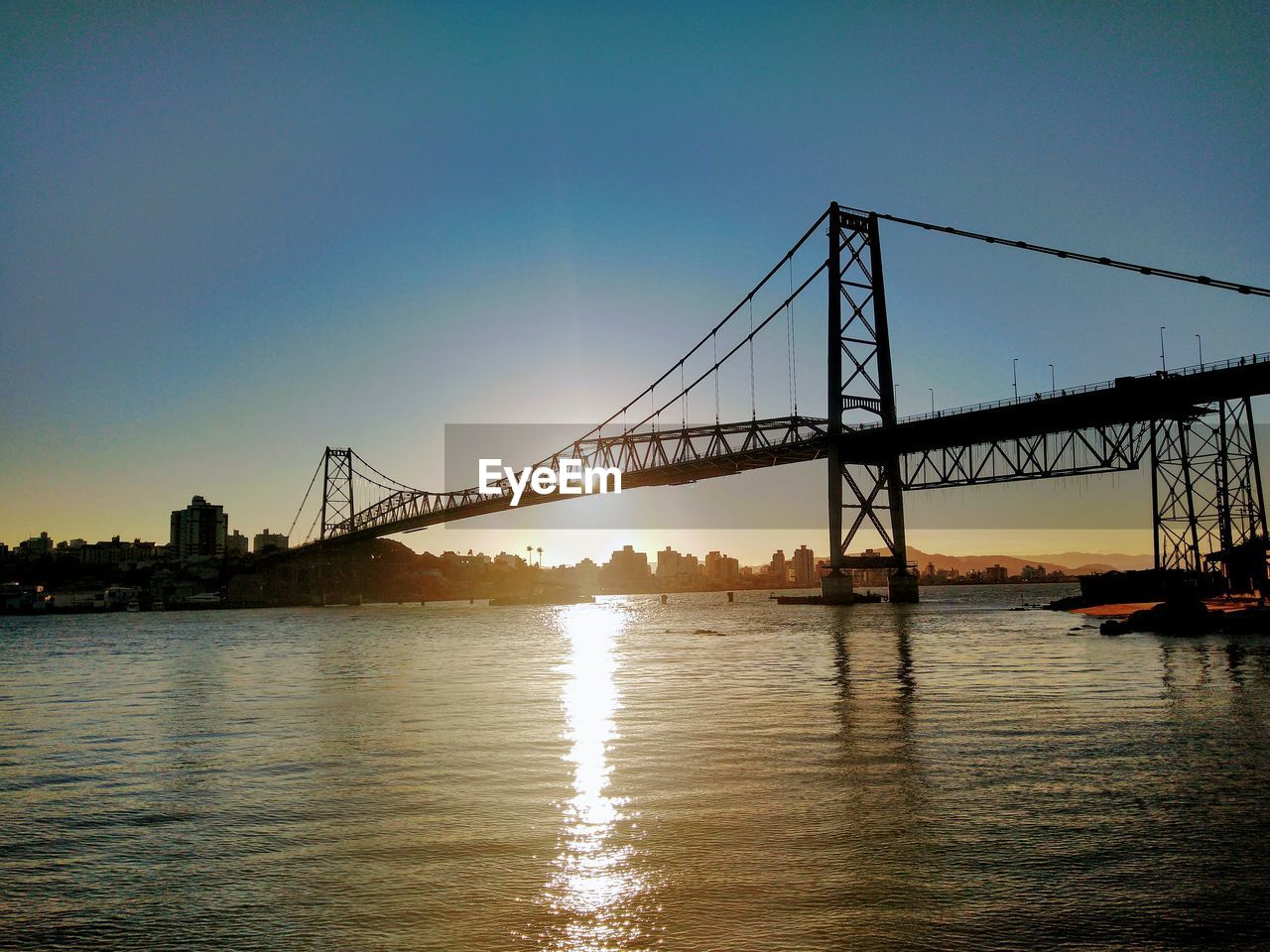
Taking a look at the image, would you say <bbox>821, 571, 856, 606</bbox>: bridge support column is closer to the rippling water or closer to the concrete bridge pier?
the concrete bridge pier

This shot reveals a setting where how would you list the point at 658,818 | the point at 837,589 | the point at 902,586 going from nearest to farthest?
the point at 658,818, the point at 837,589, the point at 902,586

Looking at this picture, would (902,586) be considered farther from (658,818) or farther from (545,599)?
(545,599)

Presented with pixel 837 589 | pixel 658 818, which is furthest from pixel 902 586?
pixel 658 818

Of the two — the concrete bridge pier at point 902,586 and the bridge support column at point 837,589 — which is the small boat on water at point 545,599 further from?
the bridge support column at point 837,589

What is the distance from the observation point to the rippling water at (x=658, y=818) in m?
6.50

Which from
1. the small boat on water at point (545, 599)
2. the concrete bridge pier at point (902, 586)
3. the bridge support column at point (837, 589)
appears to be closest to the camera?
the bridge support column at point (837, 589)

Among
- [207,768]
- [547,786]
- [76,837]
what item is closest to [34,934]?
[76,837]

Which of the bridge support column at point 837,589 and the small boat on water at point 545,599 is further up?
the bridge support column at point 837,589

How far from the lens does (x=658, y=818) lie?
9.27m

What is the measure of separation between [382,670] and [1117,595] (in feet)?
151

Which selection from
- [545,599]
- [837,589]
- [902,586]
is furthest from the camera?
[545,599]

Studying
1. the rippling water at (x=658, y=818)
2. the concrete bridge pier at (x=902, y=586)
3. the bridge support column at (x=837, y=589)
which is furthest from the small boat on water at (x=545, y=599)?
the rippling water at (x=658, y=818)

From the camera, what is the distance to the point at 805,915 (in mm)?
6473

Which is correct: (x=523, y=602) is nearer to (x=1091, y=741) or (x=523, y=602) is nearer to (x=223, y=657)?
(x=223, y=657)
